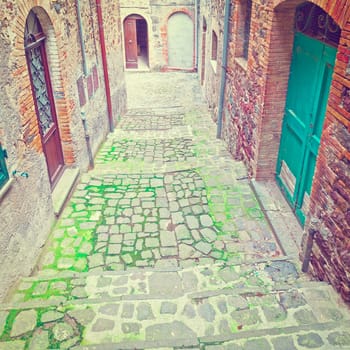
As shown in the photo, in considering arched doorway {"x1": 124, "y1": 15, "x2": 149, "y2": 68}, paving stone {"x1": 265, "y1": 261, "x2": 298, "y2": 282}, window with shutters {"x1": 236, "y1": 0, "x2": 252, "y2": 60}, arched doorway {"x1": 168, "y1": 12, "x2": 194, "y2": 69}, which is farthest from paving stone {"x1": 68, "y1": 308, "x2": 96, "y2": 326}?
arched doorway {"x1": 124, "y1": 15, "x2": 149, "y2": 68}

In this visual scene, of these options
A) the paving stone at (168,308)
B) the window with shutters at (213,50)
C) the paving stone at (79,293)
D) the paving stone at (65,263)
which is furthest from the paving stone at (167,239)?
the window with shutters at (213,50)

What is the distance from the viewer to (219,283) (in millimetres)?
4000

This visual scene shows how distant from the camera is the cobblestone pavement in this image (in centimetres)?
308

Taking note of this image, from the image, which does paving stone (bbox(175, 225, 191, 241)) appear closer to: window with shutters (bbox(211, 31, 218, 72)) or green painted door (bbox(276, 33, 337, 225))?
green painted door (bbox(276, 33, 337, 225))

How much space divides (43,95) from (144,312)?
12.5ft

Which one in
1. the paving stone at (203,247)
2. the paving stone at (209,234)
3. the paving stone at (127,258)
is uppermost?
the paving stone at (209,234)

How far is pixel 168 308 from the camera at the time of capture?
3383 millimetres

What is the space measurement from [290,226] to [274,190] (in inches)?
37.4

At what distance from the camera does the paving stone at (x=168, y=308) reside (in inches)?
131

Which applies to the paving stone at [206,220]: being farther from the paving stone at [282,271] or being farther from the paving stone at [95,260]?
the paving stone at [95,260]

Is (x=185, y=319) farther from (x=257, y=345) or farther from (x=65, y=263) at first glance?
(x=65, y=263)

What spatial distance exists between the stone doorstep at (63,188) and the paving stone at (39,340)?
243cm

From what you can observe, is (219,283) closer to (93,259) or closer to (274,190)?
(93,259)

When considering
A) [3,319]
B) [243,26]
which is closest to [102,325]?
[3,319]
